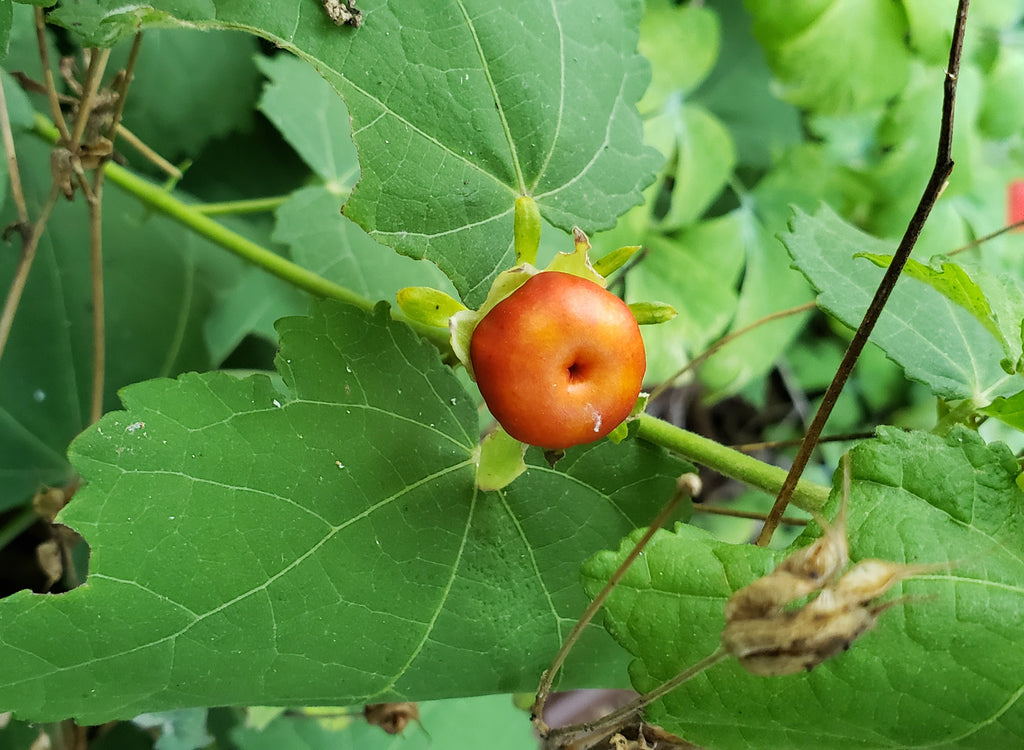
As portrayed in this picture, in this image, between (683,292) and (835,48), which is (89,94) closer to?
(683,292)

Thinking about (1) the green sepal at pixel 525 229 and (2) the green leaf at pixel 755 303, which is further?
(2) the green leaf at pixel 755 303

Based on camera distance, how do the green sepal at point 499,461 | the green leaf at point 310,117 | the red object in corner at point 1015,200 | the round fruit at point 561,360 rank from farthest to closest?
the red object in corner at point 1015,200 → the green leaf at point 310,117 → the green sepal at point 499,461 → the round fruit at point 561,360

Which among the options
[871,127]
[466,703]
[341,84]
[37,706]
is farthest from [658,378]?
[37,706]

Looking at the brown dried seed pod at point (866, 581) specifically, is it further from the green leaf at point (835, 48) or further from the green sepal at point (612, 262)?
the green leaf at point (835, 48)

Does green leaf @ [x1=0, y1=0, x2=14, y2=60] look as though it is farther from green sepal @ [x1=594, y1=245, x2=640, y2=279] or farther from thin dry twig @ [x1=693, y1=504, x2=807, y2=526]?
thin dry twig @ [x1=693, y1=504, x2=807, y2=526]

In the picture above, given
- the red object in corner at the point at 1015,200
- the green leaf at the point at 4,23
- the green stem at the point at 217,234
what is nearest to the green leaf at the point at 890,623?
the green stem at the point at 217,234

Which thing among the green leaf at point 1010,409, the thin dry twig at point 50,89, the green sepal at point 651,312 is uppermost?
the thin dry twig at point 50,89

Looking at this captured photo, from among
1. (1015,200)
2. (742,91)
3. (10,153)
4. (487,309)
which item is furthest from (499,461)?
(1015,200)

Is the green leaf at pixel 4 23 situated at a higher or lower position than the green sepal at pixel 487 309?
higher
